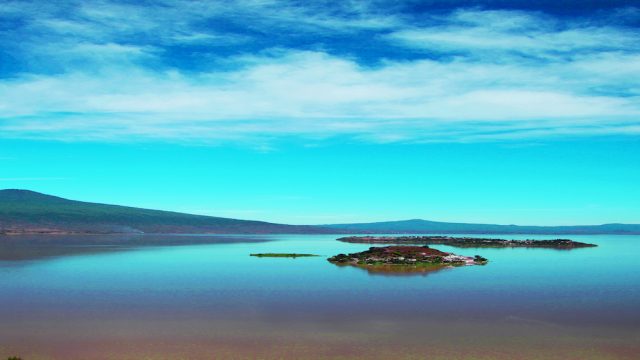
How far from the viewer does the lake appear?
81.1 ft

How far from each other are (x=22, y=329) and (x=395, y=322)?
18837 millimetres

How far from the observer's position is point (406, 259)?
69750 millimetres

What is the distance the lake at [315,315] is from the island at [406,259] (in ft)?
37.5

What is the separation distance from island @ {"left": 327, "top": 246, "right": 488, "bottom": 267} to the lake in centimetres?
1143

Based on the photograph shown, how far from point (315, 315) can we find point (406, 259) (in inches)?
1517

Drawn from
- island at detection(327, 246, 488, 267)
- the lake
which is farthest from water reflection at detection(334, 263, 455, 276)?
island at detection(327, 246, 488, 267)

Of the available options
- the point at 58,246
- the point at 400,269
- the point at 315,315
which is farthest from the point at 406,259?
the point at 58,246

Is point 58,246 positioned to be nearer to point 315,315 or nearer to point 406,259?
point 406,259

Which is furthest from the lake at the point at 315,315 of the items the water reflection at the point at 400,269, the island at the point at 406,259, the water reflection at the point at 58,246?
the water reflection at the point at 58,246

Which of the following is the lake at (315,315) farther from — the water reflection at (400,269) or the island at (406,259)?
the island at (406,259)

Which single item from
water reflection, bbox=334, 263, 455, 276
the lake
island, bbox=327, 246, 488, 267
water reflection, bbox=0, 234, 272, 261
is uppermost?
island, bbox=327, 246, 488, 267

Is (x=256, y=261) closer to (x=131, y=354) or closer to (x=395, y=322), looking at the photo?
(x=395, y=322)

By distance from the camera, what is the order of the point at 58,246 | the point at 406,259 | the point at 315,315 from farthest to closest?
the point at 58,246, the point at 406,259, the point at 315,315

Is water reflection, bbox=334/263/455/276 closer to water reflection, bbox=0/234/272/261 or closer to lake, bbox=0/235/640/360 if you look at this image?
lake, bbox=0/235/640/360
